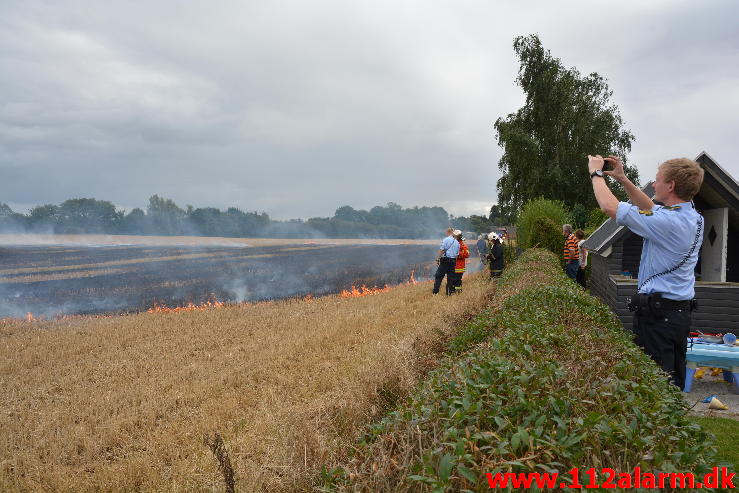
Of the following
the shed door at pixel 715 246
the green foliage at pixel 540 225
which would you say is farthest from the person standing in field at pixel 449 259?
the green foliage at pixel 540 225

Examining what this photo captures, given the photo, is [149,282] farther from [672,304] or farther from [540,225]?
[672,304]

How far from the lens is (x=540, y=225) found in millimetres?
18672

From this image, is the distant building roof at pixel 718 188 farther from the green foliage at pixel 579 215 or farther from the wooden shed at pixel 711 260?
the green foliage at pixel 579 215

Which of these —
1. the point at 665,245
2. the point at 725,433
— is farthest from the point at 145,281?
the point at 665,245

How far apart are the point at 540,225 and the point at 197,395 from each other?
16170 millimetres

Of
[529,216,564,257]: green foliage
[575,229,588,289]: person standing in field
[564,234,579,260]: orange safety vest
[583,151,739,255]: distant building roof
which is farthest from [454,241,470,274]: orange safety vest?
[529,216,564,257]: green foliage

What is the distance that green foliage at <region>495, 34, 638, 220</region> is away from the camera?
1186 inches

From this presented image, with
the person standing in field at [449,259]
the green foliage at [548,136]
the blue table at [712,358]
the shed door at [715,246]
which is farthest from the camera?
the green foliage at [548,136]

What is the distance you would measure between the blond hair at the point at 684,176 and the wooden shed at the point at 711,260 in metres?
5.25

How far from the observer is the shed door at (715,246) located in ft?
28.9

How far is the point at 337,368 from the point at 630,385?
14.9ft

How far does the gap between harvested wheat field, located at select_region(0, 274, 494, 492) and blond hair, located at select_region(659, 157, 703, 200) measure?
2.95 m

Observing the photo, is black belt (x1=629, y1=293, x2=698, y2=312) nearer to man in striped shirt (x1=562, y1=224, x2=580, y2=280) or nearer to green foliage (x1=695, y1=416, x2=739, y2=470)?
green foliage (x1=695, y1=416, x2=739, y2=470)

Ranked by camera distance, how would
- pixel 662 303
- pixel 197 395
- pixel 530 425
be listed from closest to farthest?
pixel 530 425, pixel 662 303, pixel 197 395
